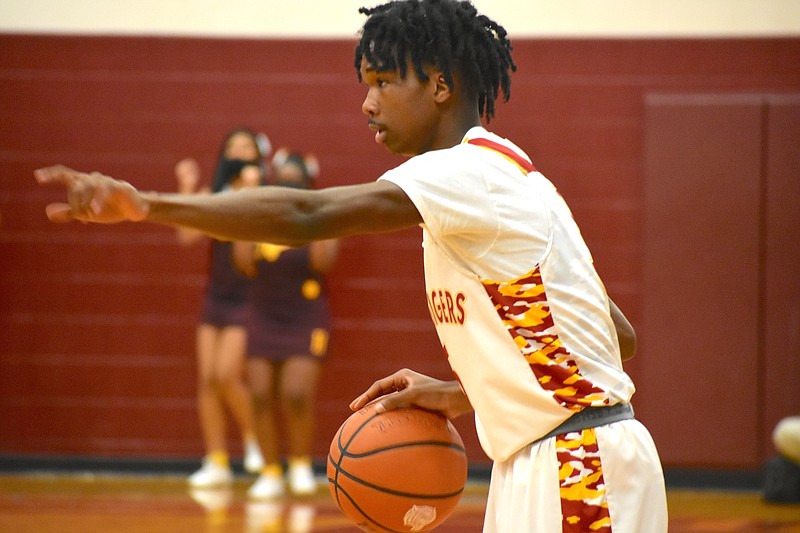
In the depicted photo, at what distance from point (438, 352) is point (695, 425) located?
196 cm

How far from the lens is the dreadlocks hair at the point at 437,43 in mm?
2539

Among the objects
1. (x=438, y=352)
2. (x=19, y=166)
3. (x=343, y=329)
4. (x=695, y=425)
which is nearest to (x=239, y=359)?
(x=343, y=329)

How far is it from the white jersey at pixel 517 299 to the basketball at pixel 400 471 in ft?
0.74

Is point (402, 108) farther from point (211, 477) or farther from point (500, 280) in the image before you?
point (211, 477)

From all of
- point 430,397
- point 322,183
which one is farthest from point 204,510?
point 430,397

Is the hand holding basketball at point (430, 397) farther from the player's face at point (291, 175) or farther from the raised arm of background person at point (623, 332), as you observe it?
the player's face at point (291, 175)

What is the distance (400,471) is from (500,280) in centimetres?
55

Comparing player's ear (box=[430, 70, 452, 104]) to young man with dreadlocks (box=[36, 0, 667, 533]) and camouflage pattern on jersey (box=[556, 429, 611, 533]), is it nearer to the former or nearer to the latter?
young man with dreadlocks (box=[36, 0, 667, 533])

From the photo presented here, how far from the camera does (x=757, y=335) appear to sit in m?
8.25

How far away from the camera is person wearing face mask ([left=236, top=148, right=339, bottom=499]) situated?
7.49m

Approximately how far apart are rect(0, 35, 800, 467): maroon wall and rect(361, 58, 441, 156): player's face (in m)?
5.76

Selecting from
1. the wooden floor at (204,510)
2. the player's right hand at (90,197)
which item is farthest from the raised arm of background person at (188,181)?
the player's right hand at (90,197)

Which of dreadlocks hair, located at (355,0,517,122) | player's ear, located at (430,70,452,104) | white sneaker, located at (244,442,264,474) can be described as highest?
dreadlocks hair, located at (355,0,517,122)

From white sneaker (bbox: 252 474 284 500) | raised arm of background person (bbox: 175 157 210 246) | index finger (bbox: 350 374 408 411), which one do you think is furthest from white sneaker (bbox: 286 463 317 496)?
index finger (bbox: 350 374 408 411)
